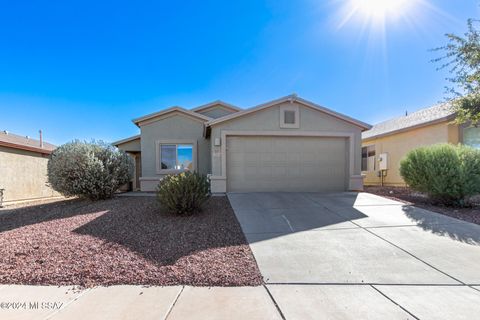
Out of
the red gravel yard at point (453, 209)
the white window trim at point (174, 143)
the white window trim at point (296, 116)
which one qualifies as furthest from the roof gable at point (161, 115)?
the red gravel yard at point (453, 209)

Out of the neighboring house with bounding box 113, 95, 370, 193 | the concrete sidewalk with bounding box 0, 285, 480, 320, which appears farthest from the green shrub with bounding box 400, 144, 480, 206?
the concrete sidewalk with bounding box 0, 285, 480, 320

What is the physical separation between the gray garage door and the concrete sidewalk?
682cm

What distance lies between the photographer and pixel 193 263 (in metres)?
3.65

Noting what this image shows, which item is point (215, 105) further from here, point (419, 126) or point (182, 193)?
point (419, 126)

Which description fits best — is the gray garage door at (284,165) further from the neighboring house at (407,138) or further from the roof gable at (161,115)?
the neighboring house at (407,138)

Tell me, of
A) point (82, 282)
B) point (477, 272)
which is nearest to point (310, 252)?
point (477, 272)

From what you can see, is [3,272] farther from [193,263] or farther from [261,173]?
[261,173]

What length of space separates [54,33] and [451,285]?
14259 millimetres

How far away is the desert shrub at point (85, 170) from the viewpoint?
8523 millimetres

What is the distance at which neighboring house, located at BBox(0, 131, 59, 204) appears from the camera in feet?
37.0

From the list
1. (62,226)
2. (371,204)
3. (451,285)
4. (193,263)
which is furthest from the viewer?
(371,204)

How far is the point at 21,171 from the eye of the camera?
12.3 meters

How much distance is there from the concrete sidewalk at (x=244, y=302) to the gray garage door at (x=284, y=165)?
682cm

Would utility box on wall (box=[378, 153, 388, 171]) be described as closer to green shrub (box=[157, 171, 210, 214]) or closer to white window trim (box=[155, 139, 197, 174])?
white window trim (box=[155, 139, 197, 174])
